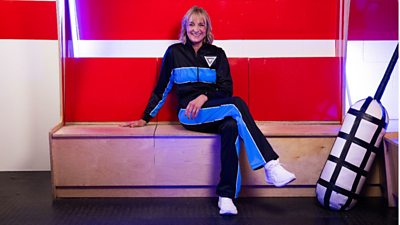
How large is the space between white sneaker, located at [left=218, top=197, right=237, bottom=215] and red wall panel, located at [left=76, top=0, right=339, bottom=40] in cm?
124

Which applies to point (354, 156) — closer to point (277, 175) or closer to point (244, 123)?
point (277, 175)

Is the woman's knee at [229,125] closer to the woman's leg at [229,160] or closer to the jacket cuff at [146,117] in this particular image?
the woman's leg at [229,160]

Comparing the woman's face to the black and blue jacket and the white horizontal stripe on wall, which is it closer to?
the black and blue jacket

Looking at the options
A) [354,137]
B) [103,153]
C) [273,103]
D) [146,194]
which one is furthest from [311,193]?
[103,153]

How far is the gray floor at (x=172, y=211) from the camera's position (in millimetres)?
2598

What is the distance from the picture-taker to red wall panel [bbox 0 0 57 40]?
3.43 m

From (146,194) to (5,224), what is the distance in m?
0.82

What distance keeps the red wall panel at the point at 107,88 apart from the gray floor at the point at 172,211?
0.62 m

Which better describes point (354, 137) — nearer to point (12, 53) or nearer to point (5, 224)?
point (5, 224)

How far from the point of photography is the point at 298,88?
338 cm

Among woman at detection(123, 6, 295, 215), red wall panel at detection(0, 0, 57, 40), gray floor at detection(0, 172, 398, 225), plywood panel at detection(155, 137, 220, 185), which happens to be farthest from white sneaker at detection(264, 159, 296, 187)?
red wall panel at detection(0, 0, 57, 40)

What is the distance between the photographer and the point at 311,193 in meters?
3.00

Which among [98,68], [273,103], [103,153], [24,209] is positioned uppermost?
[98,68]

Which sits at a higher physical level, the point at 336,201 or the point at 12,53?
the point at 12,53
